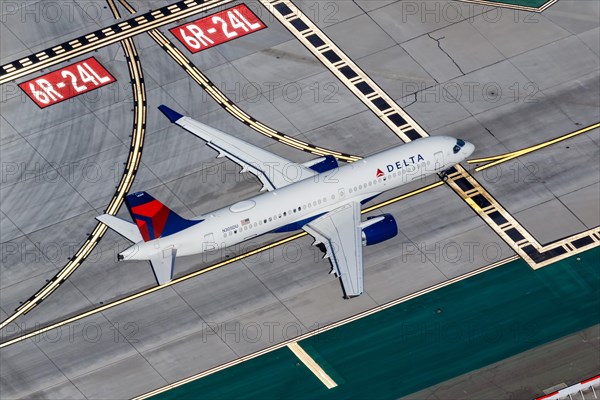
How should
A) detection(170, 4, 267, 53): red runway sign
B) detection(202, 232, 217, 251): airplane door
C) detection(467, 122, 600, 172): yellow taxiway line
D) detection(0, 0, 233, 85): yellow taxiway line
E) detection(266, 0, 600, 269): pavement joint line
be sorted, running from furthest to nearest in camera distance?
detection(170, 4, 267, 53): red runway sign
detection(0, 0, 233, 85): yellow taxiway line
detection(467, 122, 600, 172): yellow taxiway line
detection(266, 0, 600, 269): pavement joint line
detection(202, 232, 217, 251): airplane door

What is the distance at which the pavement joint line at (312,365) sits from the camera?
379 feet

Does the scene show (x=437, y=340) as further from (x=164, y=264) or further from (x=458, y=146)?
(x=164, y=264)

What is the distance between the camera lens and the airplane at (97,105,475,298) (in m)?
116

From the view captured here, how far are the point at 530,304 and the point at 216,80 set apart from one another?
38.8 meters

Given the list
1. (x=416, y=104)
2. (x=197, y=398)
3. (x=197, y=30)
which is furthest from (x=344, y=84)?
(x=197, y=398)

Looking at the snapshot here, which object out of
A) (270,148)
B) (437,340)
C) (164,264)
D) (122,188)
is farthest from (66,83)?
(437,340)

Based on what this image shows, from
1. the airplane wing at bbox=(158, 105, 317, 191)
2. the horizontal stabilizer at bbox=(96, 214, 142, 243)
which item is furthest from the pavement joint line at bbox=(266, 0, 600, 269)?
the horizontal stabilizer at bbox=(96, 214, 142, 243)

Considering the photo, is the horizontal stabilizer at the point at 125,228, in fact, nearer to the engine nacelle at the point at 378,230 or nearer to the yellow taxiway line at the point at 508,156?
the engine nacelle at the point at 378,230

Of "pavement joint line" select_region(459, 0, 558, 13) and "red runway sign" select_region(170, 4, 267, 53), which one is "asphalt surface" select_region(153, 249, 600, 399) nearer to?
"pavement joint line" select_region(459, 0, 558, 13)

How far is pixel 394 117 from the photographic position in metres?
134

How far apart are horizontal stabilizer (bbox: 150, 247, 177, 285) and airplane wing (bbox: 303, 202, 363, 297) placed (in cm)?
1239

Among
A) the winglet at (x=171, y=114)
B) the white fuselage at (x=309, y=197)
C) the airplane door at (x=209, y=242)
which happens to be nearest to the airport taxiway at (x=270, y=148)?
the winglet at (x=171, y=114)

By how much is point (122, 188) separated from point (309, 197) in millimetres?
18720

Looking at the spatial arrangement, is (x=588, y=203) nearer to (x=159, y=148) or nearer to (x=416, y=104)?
(x=416, y=104)
